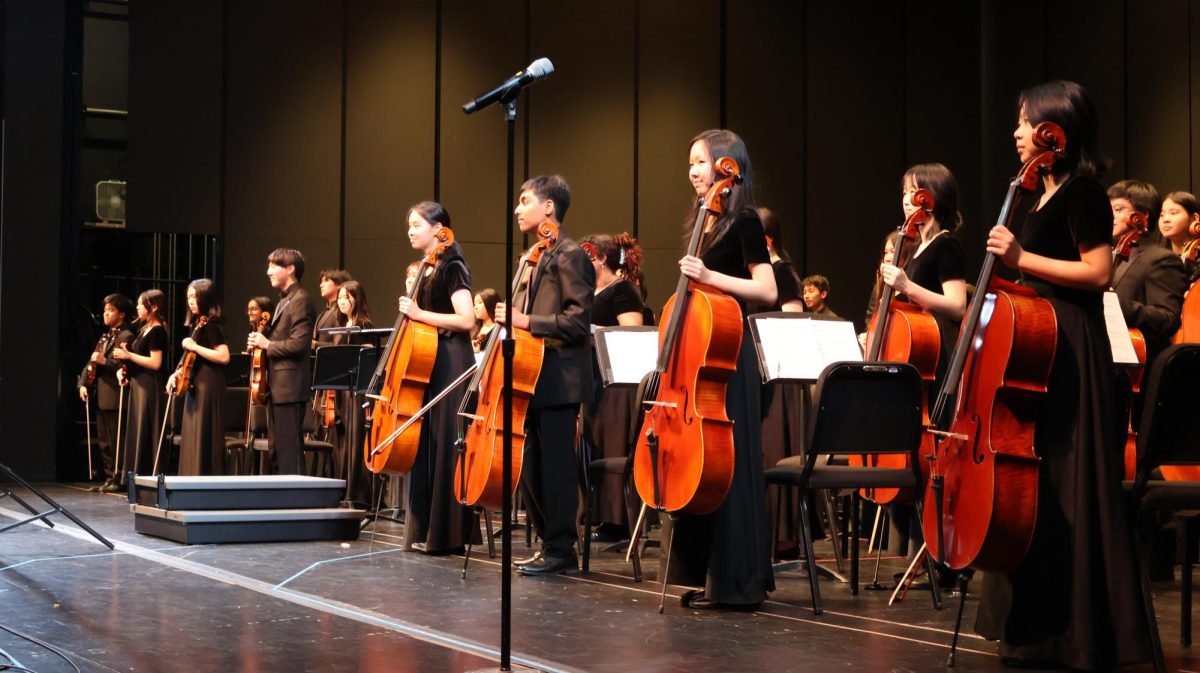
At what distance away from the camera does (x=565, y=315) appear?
218 inches

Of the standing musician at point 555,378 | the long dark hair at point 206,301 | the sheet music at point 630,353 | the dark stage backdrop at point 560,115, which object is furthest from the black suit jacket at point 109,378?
the sheet music at point 630,353

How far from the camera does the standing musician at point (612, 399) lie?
284 inches

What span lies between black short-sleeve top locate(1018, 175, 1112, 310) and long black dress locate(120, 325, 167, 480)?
8136 millimetres

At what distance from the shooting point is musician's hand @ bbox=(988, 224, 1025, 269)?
11.2ft

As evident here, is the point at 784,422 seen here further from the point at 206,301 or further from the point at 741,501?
the point at 206,301

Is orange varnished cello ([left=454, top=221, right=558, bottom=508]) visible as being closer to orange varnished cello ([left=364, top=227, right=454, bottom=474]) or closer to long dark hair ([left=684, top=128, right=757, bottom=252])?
orange varnished cello ([left=364, top=227, right=454, bottom=474])

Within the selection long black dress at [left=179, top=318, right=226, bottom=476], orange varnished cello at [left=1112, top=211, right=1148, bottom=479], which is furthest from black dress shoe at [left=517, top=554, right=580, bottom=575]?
long black dress at [left=179, top=318, right=226, bottom=476]

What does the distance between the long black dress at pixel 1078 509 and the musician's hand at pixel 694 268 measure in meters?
1.16

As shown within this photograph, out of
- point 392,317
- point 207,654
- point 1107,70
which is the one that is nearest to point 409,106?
point 392,317

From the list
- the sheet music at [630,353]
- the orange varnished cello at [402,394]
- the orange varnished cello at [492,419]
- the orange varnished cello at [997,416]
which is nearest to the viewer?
the orange varnished cello at [997,416]

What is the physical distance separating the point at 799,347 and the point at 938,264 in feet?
2.04

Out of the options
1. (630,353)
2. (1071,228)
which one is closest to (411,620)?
(630,353)

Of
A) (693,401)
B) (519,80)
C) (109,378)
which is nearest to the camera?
(519,80)

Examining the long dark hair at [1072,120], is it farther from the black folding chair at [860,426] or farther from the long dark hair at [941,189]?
the long dark hair at [941,189]
